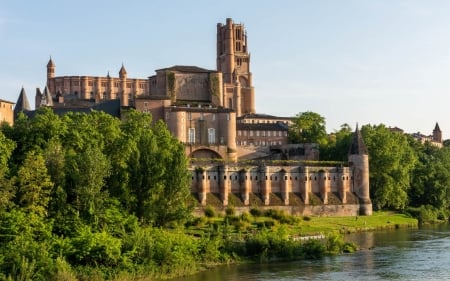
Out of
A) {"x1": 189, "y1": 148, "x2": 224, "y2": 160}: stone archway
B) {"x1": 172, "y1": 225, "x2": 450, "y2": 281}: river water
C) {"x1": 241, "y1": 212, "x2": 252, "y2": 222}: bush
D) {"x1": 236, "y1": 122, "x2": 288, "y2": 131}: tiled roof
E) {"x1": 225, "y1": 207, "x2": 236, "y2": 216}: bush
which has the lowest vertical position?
{"x1": 172, "y1": 225, "x2": 450, "y2": 281}: river water

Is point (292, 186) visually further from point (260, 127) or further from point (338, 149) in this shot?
point (260, 127)

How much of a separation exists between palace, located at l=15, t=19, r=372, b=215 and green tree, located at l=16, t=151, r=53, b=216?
2768cm

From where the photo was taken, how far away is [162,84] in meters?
98.8

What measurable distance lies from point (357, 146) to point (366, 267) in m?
36.7

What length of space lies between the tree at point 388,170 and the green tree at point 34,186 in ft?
155

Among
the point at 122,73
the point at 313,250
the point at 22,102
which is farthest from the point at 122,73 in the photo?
the point at 313,250

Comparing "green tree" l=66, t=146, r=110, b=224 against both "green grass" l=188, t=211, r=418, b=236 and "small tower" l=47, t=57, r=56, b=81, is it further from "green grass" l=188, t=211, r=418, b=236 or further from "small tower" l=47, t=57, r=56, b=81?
"small tower" l=47, t=57, r=56, b=81

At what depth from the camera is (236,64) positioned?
147500 millimetres

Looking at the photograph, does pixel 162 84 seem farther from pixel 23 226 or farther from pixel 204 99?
pixel 23 226

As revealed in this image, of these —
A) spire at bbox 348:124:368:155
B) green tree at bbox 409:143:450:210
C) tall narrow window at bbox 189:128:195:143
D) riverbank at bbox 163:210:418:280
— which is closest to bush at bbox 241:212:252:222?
riverbank at bbox 163:210:418:280

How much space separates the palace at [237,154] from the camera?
74438mm

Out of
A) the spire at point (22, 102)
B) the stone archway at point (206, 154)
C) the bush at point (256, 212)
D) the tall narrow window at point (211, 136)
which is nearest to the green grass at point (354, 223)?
the bush at point (256, 212)

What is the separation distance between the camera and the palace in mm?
74438

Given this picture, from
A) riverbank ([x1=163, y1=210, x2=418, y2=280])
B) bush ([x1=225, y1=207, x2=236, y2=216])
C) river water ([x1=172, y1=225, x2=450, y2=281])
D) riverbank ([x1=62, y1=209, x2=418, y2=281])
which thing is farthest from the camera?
bush ([x1=225, y1=207, x2=236, y2=216])
